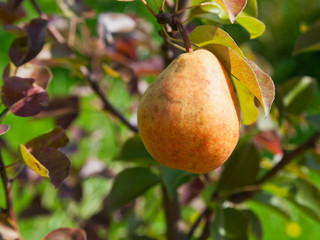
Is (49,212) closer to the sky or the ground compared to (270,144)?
closer to the ground

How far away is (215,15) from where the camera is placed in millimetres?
582

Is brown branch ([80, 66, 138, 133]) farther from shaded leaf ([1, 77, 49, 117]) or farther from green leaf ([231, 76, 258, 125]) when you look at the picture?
green leaf ([231, 76, 258, 125])

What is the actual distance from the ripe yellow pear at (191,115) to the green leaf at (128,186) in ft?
1.27

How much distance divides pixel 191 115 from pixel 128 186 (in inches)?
17.3

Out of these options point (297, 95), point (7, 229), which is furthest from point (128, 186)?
point (297, 95)

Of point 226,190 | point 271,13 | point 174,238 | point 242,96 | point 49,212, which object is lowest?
point 271,13

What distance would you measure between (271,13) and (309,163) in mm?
3877

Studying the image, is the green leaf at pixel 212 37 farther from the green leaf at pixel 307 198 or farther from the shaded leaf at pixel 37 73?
the green leaf at pixel 307 198

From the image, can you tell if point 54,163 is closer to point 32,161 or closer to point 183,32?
point 32,161

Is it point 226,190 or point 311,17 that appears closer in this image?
point 226,190

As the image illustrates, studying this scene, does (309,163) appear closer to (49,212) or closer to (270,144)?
(270,144)

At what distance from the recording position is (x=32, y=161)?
21.0 inches

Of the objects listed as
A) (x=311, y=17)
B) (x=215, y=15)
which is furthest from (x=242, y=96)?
(x=311, y=17)

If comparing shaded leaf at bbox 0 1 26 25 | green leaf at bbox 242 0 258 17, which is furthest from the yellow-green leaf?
shaded leaf at bbox 0 1 26 25
